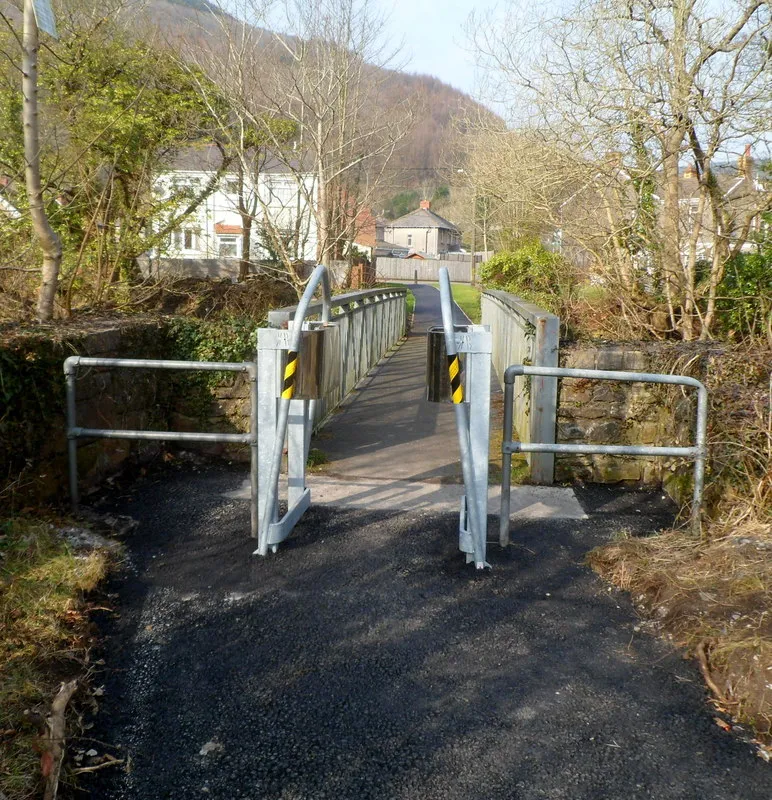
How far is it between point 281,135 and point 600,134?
21.6ft

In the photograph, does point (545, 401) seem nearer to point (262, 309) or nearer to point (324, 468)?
point (324, 468)

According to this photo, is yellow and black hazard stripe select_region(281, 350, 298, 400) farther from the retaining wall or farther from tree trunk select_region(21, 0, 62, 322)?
tree trunk select_region(21, 0, 62, 322)

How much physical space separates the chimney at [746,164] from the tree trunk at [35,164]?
5.97 meters

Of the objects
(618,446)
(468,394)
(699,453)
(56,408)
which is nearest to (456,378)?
(468,394)

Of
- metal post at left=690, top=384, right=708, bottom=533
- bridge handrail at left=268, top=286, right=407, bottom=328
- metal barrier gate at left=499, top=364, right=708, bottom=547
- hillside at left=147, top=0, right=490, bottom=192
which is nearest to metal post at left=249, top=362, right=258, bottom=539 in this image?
bridge handrail at left=268, top=286, right=407, bottom=328

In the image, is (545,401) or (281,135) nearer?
(545,401)

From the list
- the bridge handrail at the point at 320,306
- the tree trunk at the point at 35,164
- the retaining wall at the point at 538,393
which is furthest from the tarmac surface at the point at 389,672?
the tree trunk at the point at 35,164

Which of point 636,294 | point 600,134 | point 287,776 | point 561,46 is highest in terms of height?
point 561,46

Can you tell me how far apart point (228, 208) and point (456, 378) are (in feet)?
32.6

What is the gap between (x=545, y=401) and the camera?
6.38m

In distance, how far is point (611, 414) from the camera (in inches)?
256

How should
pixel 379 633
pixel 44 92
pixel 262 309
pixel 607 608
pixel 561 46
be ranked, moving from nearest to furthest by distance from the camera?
pixel 379 633
pixel 607 608
pixel 561 46
pixel 44 92
pixel 262 309

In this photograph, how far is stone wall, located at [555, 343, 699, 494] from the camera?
6387mm

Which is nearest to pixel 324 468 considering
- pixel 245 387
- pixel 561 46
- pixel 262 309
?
pixel 245 387
